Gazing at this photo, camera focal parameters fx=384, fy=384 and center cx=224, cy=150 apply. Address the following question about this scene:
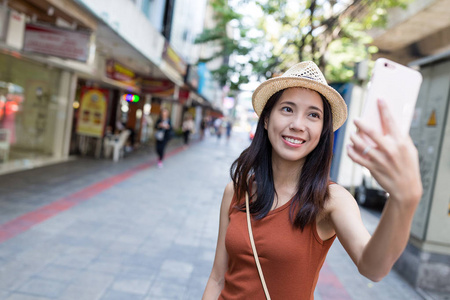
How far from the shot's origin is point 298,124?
1541 mm

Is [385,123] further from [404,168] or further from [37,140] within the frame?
[37,140]

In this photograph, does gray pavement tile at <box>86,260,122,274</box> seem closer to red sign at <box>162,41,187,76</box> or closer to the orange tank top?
the orange tank top

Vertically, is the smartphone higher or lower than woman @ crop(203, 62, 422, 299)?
higher

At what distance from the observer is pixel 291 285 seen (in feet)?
5.05

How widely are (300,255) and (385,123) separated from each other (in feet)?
2.72

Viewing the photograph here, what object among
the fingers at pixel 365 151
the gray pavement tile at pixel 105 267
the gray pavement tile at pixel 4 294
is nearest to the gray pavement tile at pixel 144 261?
the gray pavement tile at pixel 105 267

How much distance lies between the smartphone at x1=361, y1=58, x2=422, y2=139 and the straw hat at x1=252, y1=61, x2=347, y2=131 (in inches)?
25.5

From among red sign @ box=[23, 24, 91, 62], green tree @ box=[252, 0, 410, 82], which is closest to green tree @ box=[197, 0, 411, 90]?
green tree @ box=[252, 0, 410, 82]

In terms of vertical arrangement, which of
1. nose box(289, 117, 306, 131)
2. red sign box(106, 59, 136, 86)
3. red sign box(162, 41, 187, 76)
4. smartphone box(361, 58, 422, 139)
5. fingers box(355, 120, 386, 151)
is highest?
red sign box(162, 41, 187, 76)

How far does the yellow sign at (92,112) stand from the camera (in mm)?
12219

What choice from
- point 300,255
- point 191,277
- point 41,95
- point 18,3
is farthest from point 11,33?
point 300,255

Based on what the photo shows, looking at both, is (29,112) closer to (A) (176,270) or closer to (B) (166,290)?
(A) (176,270)

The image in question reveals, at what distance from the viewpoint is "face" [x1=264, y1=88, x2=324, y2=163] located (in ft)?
5.12

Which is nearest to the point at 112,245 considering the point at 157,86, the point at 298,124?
the point at 298,124
